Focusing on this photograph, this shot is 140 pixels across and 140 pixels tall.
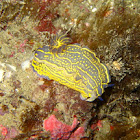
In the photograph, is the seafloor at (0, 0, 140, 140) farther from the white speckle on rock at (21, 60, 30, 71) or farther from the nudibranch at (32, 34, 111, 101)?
the nudibranch at (32, 34, 111, 101)

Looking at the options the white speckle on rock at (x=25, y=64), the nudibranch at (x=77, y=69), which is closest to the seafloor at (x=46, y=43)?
the white speckle on rock at (x=25, y=64)

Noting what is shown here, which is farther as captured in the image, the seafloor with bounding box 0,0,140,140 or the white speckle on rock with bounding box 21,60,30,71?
the white speckle on rock with bounding box 21,60,30,71

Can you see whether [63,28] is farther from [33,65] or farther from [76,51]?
[33,65]

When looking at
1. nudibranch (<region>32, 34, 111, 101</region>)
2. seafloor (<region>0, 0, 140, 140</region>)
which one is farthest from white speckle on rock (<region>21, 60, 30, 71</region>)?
nudibranch (<region>32, 34, 111, 101</region>)

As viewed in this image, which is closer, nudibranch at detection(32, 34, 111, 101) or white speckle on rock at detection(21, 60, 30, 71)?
nudibranch at detection(32, 34, 111, 101)

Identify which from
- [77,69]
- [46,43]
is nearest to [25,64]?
[46,43]

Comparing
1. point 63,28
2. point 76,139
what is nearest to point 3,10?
point 63,28
